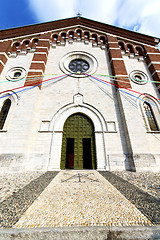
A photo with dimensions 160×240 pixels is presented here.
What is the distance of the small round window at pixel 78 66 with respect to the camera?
30.3ft

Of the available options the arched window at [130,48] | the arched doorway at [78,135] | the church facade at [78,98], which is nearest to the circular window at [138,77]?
the church facade at [78,98]

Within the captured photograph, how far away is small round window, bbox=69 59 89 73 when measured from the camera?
9.24 m

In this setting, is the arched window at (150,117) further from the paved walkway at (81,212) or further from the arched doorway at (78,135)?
the paved walkway at (81,212)

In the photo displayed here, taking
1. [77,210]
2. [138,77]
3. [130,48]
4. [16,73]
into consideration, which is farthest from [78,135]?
[130,48]

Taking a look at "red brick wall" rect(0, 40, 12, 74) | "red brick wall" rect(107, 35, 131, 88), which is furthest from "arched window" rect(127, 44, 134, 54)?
"red brick wall" rect(0, 40, 12, 74)

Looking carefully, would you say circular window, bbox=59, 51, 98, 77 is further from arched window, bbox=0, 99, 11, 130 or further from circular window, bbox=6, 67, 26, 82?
arched window, bbox=0, 99, 11, 130

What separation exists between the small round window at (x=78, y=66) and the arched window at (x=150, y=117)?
20.5 ft

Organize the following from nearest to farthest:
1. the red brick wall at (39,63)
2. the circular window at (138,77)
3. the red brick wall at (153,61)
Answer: the red brick wall at (39,63), the circular window at (138,77), the red brick wall at (153,61)

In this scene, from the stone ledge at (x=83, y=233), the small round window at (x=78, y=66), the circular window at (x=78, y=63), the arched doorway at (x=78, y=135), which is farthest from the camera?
the small round window at (x=78, y=66)

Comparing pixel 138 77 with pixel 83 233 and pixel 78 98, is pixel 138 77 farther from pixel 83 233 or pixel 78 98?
pixel 83 233

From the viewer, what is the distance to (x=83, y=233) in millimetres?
1102

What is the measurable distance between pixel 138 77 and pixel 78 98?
616 centimetres

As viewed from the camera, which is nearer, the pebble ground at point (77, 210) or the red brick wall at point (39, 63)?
the pebble ground at point (77, 210)

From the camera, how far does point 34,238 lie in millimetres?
1077
